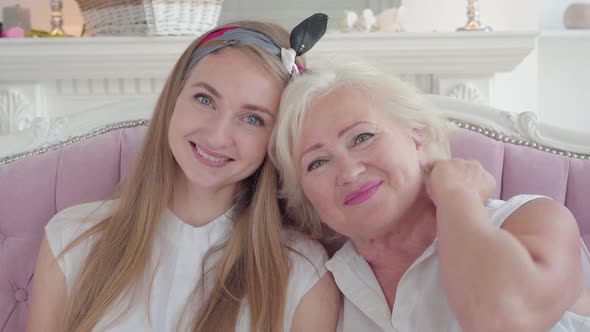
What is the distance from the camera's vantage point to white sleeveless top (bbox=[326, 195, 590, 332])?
130cm

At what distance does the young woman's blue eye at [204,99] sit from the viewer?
1.51 m

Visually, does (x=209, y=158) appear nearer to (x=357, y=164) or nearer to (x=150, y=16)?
(x=357, y=164)

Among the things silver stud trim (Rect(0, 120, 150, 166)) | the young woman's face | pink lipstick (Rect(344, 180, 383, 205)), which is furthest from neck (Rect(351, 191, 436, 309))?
silver stud trim (Rect(0, 120, 150, 166))

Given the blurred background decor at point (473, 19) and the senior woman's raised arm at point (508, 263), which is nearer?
the senior woman's raised arm at point (508, 263)

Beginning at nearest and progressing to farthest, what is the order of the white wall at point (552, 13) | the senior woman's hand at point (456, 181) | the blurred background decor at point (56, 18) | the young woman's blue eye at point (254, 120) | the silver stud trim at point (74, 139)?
the senior woman's hand at point (456, 181) → the young woman's blue eye at point (254, 120) → the silver stud trim at point (74, 139) → the blurred background decor at point (56, 18) → the white wall at point (552, 13)

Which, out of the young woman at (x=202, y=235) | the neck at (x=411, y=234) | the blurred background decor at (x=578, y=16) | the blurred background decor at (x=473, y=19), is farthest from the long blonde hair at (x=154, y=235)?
the blurred background decor at (x=578, y=16)

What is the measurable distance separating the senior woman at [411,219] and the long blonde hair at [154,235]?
9 cm

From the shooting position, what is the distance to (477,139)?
5.51 feet

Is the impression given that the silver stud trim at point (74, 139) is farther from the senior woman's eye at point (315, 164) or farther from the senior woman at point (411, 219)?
the senior woman's eye at point (315, 164)

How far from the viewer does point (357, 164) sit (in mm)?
1311

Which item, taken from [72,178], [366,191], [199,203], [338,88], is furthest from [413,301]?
[72,178]

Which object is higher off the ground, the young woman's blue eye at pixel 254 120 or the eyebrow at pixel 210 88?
the eyebrow at pixel 210 88

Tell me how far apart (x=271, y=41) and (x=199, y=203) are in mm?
420

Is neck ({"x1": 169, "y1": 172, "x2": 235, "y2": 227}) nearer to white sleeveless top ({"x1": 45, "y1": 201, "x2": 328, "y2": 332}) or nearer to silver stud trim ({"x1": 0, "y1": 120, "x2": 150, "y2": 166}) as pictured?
white sleeveless top ({"x1": 45, "y1": 201, "x2": 328, "y2": 332})
